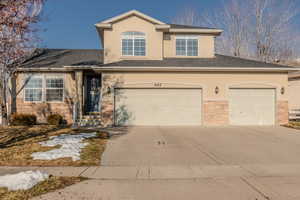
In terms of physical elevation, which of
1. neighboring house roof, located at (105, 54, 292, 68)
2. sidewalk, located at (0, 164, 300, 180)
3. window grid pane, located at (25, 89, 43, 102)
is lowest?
sidewalk, located at (0, 164, 300, 180)

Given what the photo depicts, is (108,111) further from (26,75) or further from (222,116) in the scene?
(222,116)

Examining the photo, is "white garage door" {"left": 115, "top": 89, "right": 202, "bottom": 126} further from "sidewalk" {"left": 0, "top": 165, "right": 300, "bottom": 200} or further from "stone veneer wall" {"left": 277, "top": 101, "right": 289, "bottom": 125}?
"sidewalk" {"left": 0, "top": 165, "right": 300, "bottom": 200}

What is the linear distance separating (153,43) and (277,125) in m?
9.70

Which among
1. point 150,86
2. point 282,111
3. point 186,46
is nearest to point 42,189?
point 150,86

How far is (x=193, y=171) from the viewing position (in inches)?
195

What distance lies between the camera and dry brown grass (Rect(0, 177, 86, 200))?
352 cm

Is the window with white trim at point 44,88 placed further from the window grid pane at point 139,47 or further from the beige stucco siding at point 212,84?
the window grid pane at point 139,47

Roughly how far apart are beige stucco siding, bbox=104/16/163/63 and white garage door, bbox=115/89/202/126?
2757 mm

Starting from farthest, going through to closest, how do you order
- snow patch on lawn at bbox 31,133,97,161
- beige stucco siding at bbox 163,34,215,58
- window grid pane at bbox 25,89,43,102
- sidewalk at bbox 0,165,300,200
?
1. beige stucco siding at bbox 163,34,215,58
2. window grid pane at bbox 25,89,43,102
3. snow patch on lawn at bbox 31,133,97,161
4. sidewalk at bbox 0,165,300,200

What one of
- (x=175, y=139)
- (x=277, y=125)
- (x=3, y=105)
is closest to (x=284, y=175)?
(x=175, y=139)

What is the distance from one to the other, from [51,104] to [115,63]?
17.3 feet

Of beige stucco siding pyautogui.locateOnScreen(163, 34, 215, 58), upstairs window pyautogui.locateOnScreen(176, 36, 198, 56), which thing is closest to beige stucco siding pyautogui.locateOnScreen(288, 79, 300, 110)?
beige stucco siding pyautogui.locateOnScreen(163, 34, 215, 58)

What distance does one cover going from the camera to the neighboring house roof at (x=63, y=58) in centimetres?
1361

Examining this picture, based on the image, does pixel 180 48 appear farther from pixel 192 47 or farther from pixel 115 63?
pixel 115 63
